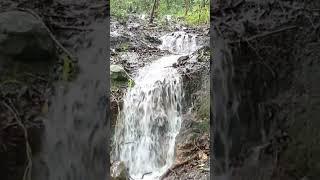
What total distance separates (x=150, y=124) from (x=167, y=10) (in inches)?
187

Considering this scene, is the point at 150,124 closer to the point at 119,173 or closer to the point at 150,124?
the point at 150,124

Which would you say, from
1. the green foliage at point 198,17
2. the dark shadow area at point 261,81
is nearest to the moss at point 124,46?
the green foliage at point 198,17

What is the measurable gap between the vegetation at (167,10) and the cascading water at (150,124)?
2789 mm

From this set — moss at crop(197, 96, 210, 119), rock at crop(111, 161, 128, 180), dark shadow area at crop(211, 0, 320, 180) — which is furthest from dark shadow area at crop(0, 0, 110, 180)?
moss at crop(197, 96, 210, 119)

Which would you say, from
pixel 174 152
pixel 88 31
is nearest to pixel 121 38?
pixel 174 152

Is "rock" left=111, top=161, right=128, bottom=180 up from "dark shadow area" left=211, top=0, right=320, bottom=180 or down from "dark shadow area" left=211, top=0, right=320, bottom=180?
down

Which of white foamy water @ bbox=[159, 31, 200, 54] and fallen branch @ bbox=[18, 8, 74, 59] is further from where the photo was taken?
white foamy water @ bbox=[159, 31, 200, 54]

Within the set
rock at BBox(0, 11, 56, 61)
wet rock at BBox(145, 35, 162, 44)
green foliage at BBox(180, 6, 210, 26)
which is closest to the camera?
rock at BBox(0, 11, 56, 61)

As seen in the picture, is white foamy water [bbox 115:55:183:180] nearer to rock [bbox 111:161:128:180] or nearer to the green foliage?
rock [bbox 111:161:128:180]

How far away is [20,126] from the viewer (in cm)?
203

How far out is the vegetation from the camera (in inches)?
353

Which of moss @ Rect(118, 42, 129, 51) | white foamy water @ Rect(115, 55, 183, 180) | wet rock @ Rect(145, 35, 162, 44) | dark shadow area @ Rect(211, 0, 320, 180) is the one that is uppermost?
wet rock @ Rect(145, 35, 162, 44)

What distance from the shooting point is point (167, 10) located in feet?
33.3

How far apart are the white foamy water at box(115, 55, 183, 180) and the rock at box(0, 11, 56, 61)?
3709mm
